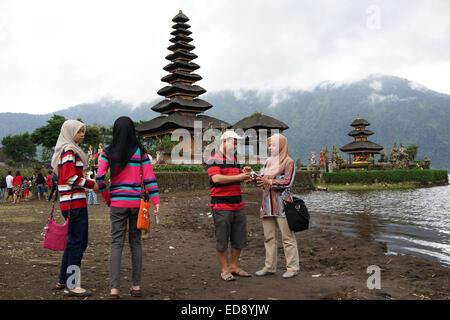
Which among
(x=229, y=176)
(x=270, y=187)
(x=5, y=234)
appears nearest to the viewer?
(x=229, y=176)

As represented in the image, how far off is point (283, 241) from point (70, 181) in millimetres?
2664

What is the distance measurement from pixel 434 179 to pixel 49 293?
41.2 metres

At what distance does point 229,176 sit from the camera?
4.05m

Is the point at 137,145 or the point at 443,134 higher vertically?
the point at 443,134

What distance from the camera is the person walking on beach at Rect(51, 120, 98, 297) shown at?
3.47 meters

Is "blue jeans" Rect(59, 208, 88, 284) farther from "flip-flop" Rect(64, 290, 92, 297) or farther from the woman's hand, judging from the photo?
the woman's hand

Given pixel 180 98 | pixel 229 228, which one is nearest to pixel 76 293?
pixel 229 228

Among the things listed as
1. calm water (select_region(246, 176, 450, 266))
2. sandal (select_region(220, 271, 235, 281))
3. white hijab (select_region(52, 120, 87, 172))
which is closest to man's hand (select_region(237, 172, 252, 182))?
sandal (select_region(220, 271, 235, 281))

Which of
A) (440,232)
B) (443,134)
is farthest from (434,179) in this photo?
(443,134)

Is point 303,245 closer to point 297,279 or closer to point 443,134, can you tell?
point 297,279

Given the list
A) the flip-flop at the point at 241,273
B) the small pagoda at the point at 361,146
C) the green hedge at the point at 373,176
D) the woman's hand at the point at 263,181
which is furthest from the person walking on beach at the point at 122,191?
the small pagoda at the point at 361,146

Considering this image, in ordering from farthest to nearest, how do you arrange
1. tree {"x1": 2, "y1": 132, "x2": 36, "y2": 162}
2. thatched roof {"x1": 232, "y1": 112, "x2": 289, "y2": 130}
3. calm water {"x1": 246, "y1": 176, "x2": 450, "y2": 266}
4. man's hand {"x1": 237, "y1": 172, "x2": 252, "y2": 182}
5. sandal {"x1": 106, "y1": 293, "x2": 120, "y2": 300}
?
tree {"x1": 2, "y1": 132, "x2": 36, "y2": 162} → thatched roof {"x1": 232, "y1": 112, "x2": 289, "y2": 130} → calm water {"x1": 246, "y1": 176, "x2": 450, "y2": 266} → man's hand {"x1": 237, "y1": 172, "x2": 252, "y2": 182} → sandal {"x1": 106, "y1": 293, "x2": 120, "y2": 300}

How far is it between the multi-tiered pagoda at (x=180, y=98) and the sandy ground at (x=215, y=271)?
27.1 meters

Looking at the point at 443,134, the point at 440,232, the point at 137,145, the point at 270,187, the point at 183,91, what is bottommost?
the point at 440,232
